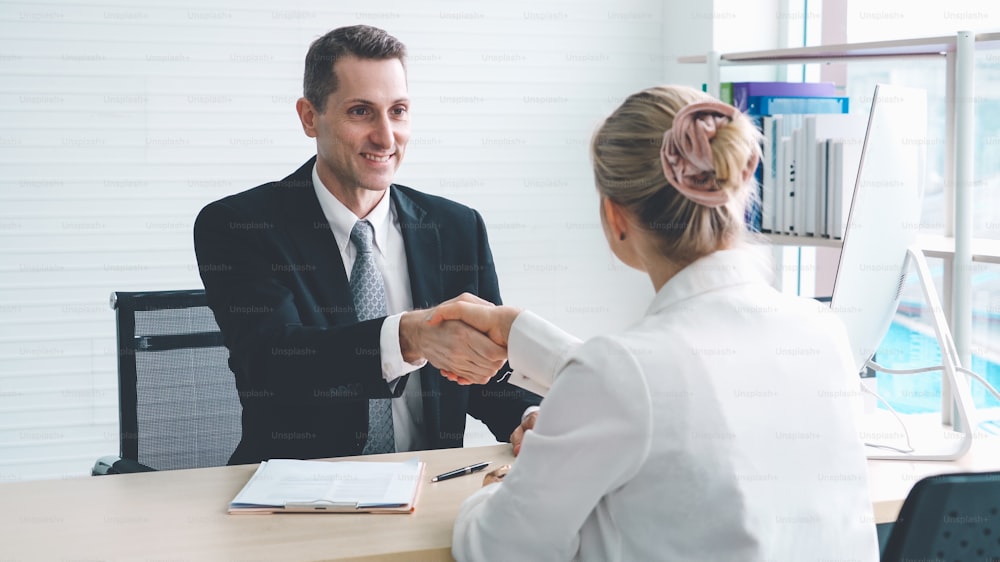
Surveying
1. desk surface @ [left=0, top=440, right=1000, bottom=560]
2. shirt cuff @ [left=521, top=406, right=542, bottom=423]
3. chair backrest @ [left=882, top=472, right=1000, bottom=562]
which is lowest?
desk surface @ [left=0, top=440, right=1000, bottom=560]

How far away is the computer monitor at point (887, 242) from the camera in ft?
6.45

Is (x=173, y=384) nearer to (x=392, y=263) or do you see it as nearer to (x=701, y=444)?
(x=392, y=263)

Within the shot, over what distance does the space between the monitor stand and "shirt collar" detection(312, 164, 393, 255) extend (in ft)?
3.73

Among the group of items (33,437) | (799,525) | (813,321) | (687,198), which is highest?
(687,198)

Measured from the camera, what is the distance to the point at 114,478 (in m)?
1.88

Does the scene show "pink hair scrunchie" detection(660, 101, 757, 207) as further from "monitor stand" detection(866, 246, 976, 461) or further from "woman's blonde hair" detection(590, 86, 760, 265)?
"monitor stand" detection(866, 246, 976, 461)

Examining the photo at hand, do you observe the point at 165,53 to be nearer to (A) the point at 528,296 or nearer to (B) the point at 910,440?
(A) the point at 528,296

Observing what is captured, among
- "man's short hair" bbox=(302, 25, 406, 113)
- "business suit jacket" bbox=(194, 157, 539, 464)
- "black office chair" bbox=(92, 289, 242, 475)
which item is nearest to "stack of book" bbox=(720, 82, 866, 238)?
"business suit jacket" bbox=(194, 157, 539, 464)

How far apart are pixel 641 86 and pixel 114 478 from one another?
296 centimetres

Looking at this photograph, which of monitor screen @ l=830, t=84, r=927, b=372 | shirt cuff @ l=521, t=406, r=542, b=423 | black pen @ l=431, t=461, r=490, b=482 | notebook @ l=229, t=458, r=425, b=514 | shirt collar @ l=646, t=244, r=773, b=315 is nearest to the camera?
shirt collar @ l=646, t=244, r=773, b=315

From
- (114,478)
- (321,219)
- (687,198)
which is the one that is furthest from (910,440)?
(114,478)

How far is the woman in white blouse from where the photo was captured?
3.90 ft

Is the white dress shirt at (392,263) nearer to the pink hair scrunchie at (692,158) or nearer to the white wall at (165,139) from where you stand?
the pink hair scrunchie at (692,158)

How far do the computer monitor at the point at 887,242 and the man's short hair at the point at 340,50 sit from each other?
41.7 inches
